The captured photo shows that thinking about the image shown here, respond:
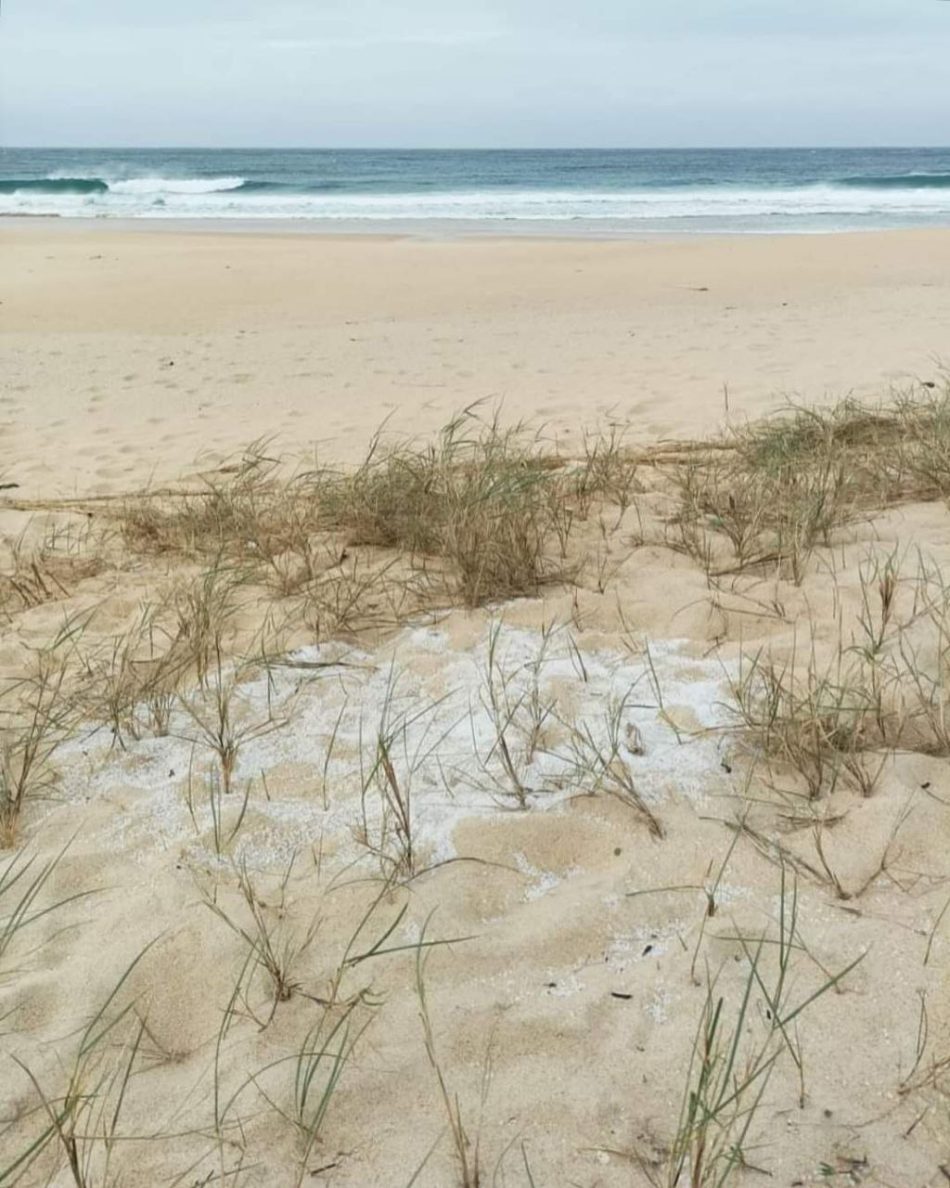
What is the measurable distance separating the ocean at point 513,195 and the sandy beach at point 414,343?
760cm

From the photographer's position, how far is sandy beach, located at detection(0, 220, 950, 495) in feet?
16.1

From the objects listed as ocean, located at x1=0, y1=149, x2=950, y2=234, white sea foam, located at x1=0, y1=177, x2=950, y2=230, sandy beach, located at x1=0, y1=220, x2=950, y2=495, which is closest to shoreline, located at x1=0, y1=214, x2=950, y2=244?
ocean, located at x1=0, y1=149, x2=950, y2=234

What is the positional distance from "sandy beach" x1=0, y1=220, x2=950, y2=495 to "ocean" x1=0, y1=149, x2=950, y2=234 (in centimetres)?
760

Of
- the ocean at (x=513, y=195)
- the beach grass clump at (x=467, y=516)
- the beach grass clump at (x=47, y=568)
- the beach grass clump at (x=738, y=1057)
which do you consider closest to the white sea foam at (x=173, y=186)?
the ocean at (x=513, y=195)

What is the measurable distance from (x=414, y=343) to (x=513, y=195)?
68.8 feet

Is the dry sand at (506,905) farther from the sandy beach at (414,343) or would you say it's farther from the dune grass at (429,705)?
the sandy beach at (414,343)

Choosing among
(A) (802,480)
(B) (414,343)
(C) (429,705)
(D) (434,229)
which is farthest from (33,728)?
(D) (434,229)

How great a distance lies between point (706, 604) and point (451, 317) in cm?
628

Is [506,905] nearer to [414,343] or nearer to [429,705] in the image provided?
[429,705]

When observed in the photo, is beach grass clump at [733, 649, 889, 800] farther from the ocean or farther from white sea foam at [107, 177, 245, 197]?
white sea foam at [107, 177, 245, 197]

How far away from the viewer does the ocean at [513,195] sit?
20.2 m

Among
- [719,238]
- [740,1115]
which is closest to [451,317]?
[740,1115]

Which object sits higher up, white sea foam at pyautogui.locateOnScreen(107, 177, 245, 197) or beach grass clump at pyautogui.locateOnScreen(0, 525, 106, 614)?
white sea foam at pyautogui.locateOnScreen(107, 177, 245, 197)

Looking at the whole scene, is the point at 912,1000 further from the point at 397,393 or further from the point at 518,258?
the point at 518,258
